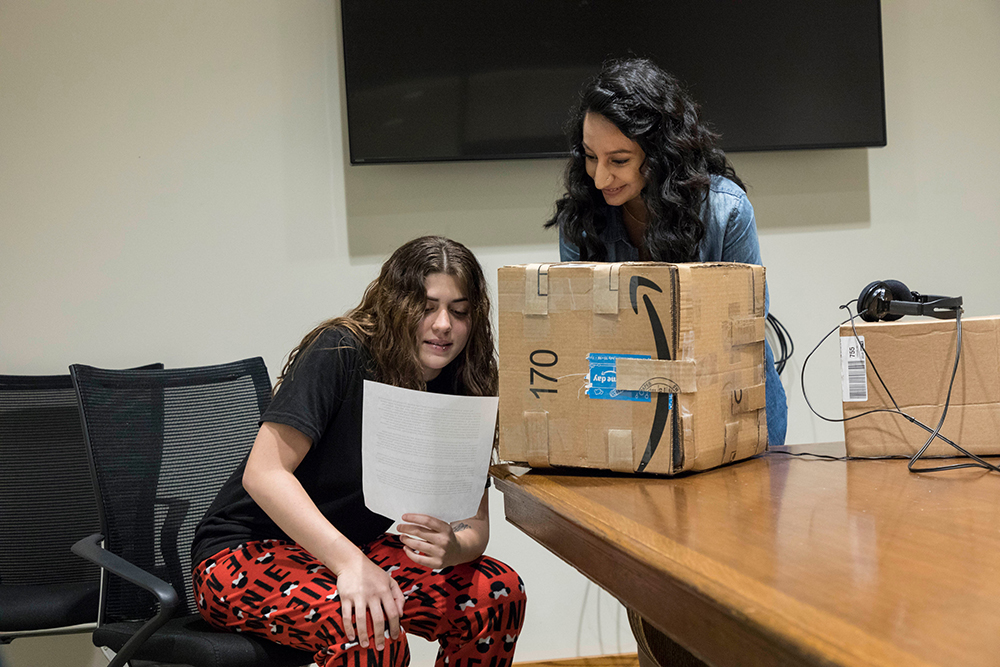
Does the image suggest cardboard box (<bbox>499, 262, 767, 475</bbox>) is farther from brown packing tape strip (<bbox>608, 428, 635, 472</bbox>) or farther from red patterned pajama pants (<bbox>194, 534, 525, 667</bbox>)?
red patterned pajama pants (<bbox>194, 534, 525, 667</bbox>)

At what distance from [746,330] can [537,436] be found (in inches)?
12.7

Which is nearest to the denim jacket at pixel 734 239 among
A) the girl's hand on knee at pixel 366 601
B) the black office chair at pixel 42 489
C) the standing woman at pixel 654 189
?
the standing woman at pixel 654 189

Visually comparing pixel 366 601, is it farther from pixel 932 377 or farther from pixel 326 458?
pixel 932 377

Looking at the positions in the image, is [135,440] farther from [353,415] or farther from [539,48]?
[539,48]

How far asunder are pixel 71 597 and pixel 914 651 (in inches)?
66.8

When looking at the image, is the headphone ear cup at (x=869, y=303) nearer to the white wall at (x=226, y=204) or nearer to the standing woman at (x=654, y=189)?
the standing woman at (x=654, y=189)

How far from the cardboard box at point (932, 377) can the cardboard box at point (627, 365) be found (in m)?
0.15

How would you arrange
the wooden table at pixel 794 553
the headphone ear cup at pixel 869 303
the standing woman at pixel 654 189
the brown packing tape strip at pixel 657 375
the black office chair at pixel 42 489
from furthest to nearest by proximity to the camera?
the black office chair at pixel 42 489 < the standing woman at pixel 654 189 < the headphone ear cup at pixel 869 303 < the brown packing tape strip at pixel 657 375 < the wooden table at pixel 794 553

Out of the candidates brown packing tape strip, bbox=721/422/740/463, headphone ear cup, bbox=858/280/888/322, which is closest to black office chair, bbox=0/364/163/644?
brown packing tape strip, bbox=721/422/740/463

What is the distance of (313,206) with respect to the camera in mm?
2279

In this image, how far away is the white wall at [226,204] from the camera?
2166mm

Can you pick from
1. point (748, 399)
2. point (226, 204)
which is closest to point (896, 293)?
point (748, 399)

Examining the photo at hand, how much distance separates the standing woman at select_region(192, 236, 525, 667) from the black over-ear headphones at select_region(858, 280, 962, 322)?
0.63 meters

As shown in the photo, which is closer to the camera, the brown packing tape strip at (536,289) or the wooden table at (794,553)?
the wooden table at (794,553)
